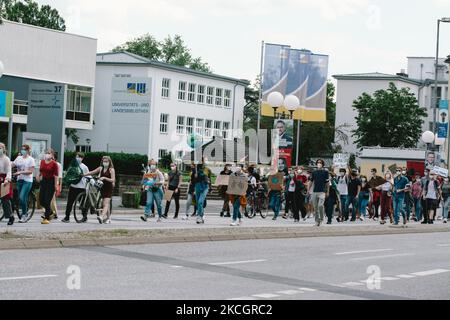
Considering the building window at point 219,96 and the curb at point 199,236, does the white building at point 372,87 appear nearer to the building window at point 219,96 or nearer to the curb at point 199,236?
the building window at point 219,96

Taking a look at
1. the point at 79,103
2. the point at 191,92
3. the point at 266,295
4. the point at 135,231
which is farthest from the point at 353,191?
the point at 191,92

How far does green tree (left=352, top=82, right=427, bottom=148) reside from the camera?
93.4 metres

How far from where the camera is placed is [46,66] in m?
68.8

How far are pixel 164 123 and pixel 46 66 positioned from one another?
16.1 meters

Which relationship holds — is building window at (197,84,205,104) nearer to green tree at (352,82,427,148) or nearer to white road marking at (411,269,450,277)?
green tree at (352,82,427,148)

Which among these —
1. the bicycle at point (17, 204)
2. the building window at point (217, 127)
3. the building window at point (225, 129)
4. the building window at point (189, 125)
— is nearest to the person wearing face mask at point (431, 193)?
the bicycle at point (17, 204)

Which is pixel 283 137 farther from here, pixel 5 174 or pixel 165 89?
pixel 165 89

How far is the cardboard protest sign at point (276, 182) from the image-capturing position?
31.0 meters

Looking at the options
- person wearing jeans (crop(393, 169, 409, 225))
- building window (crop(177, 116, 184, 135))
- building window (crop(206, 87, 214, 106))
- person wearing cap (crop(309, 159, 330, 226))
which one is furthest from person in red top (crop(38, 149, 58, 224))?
building window (crop(206, 87, 214, 106))

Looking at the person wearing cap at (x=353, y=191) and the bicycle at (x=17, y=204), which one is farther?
the person wearing cap at (x=353, y=191)

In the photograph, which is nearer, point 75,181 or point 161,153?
point 75,181

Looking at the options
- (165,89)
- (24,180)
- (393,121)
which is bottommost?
(24,180)

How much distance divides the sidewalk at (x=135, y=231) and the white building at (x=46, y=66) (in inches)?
1462

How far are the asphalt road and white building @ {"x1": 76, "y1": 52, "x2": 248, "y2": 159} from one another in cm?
5828
